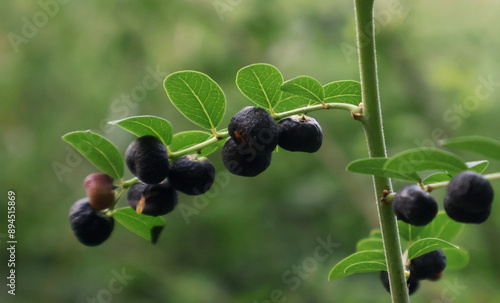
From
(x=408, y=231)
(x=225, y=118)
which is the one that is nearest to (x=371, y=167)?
(x=408, y=231)

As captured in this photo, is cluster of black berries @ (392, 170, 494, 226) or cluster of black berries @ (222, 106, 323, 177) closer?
cluster of black berries @ (392, 170, 494, 226)

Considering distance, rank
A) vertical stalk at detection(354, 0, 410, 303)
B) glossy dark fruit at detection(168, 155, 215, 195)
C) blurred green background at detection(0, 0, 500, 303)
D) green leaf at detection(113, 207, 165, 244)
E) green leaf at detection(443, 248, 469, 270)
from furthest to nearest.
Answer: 1. blurred green background at detection(0, 0, 500, 303)
2. green leaf at detection(443, 248, 469, 270)
3. green leaf at detection(113, 207, 165, 244)
4. glossy dark fruit at detection(168, 155, 215, 195)
5. vertical stalk at detection(354, 0, 410, 303)

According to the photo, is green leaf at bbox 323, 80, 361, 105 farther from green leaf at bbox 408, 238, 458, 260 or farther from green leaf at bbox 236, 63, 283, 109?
green leaf at bbox 408, 238, 458, 260

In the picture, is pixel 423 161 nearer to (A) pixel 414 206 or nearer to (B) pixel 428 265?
(A) pixel 414 206

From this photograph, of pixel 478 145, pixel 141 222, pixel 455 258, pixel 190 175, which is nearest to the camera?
pixel 478 145

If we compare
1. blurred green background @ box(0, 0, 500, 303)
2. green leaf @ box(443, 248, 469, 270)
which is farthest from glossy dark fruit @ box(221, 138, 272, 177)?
blurred green background @ box(0, 0, 500, 303)

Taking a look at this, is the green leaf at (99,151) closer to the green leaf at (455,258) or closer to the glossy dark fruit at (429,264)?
the glossy dark fruit at (429,264)

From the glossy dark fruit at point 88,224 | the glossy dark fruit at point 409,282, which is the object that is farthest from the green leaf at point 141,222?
the glossy dark fruit at point 409,282
